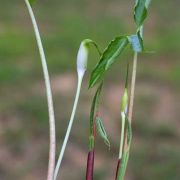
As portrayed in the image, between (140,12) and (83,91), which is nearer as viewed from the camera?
(140,12)

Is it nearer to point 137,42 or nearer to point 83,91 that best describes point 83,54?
point 137,42

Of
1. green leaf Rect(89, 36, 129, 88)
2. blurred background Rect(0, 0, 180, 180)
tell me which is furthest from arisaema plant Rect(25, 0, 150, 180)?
blurred background Rect(0, 0, 180, 180)

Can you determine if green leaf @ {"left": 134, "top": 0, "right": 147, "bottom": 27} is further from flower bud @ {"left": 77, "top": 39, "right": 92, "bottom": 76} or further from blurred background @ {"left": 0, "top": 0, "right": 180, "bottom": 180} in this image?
blurred background @ {"left": 0, "top": 0, "right": 180, "bottom": 180}

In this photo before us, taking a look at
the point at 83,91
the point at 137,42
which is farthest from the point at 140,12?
the point at 83,91

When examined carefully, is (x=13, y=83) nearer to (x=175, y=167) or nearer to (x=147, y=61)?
(x=147, y=61)

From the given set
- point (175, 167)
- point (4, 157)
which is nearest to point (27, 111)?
point (4, 157)

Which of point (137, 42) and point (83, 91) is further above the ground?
point (137, 42)
